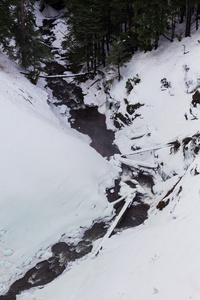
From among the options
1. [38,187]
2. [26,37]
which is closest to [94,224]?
[38,187]

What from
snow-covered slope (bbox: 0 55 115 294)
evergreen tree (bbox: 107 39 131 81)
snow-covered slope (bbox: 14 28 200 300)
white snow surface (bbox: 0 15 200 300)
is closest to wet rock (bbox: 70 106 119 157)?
snow-covered slope (bbox: 14 28 200 300)

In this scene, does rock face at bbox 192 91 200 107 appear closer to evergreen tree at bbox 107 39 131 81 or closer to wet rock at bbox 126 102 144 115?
wet rock at bbox 126 102 144 115

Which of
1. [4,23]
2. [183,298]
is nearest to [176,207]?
[183,298]

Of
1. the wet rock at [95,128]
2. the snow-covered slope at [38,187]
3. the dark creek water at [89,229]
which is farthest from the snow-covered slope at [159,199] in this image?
the snow-covered slope at [38,187]

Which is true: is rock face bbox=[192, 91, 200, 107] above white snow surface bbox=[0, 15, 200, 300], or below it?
above

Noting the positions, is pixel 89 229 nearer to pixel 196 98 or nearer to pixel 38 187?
pixel 38 187

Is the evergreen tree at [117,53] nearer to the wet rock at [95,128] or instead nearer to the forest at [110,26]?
the forest at [110,26]

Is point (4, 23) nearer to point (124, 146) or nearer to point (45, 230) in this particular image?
point (124, 146)
